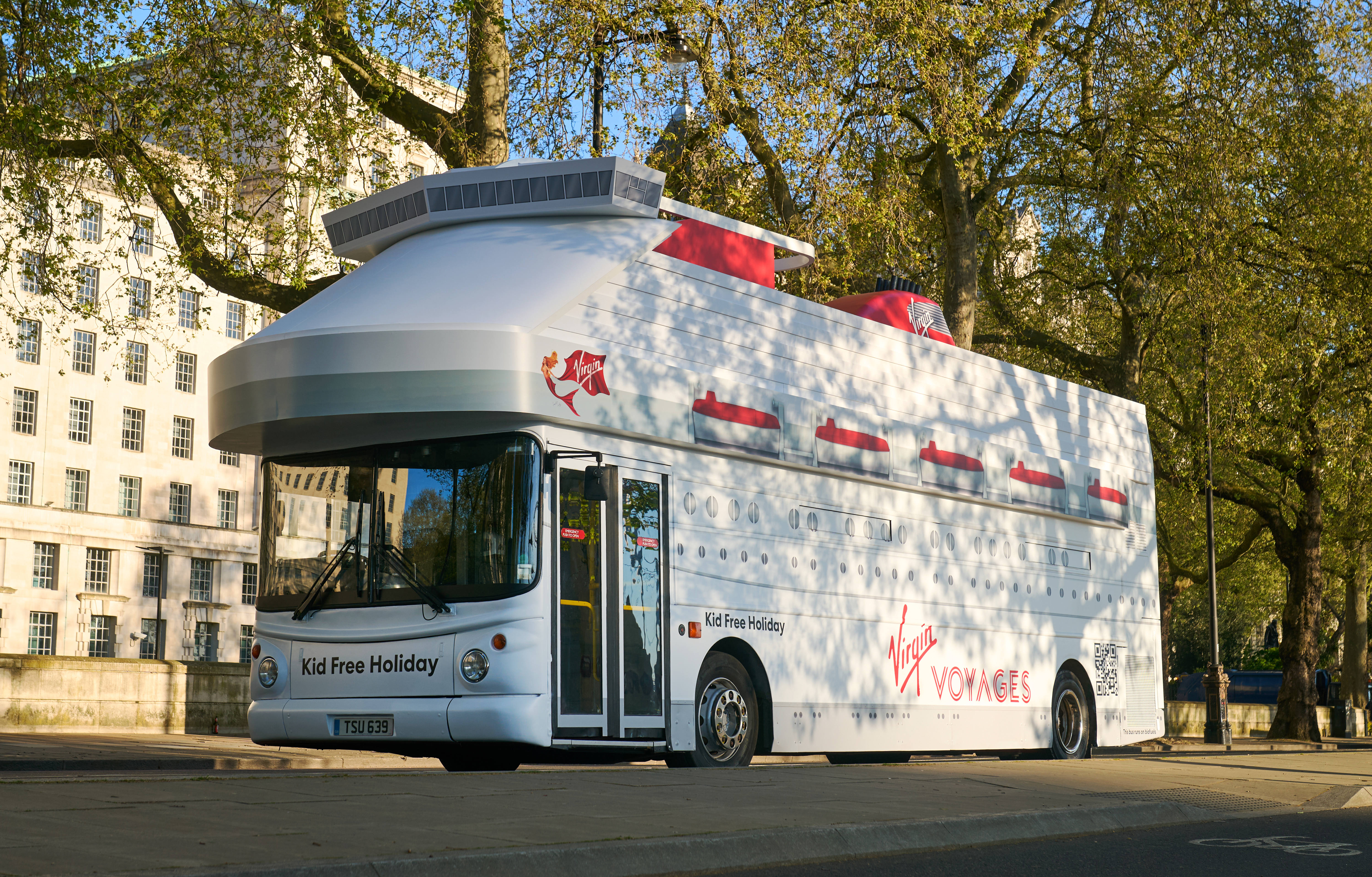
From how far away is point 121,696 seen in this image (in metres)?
23.0

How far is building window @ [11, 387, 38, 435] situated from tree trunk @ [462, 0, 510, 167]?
52577mm

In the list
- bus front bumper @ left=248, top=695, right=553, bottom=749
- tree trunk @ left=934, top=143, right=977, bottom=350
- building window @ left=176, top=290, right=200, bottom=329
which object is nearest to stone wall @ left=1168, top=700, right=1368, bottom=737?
tree trunk @ left=934, top=143, right=977, bottom=350

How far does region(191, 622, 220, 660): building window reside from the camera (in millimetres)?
69625

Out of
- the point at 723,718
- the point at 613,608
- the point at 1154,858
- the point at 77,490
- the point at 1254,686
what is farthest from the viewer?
the point at 77,490

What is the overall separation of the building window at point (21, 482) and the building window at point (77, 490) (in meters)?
1.51

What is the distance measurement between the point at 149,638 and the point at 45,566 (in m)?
5.89

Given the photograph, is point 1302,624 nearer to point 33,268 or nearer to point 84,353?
point 33,268

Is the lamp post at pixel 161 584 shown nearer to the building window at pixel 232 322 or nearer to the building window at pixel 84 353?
the building window at pixel 84 353

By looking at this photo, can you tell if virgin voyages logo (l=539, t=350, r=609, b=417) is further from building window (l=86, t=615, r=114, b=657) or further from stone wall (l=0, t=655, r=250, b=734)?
building window (l=86, t=615, r=114, b=657)

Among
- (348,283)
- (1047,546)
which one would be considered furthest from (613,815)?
(1047,546)

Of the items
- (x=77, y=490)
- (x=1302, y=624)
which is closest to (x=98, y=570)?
(x=77, y=490)

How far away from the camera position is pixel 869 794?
952cm

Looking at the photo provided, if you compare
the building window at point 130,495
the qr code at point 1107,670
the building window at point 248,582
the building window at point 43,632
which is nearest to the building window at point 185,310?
the building window at point 130,495

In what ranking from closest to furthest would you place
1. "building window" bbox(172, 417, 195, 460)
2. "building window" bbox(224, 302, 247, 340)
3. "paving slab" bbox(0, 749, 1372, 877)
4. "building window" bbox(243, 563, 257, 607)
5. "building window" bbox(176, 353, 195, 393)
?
"paving slab" bbox(0, 749, 1372, 877)
"building window" bbox(172, 417, 195, 460)
"building window" bbox(176, 353, 195, 393)
"building window" bbox(224, 302, 247, 340)
"building window" bbox(243, 563, 257, 607)
